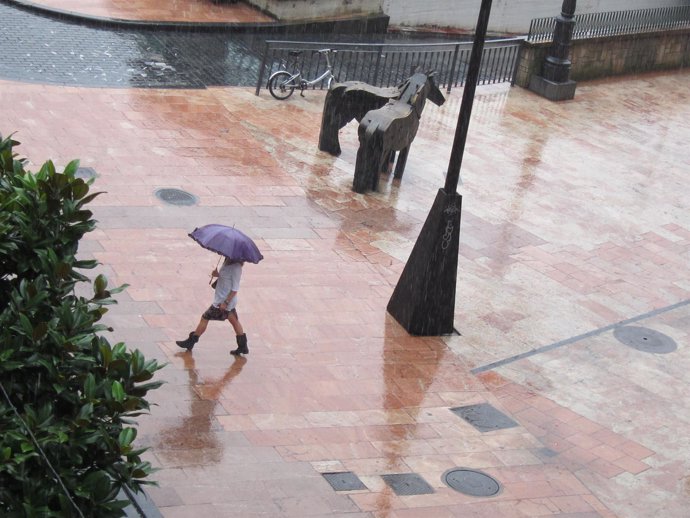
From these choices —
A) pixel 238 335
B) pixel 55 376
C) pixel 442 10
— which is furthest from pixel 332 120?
pixel 55 376

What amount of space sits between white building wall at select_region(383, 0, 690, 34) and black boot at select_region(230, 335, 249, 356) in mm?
16932

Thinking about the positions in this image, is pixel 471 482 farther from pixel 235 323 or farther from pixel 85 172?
pixel 85 172

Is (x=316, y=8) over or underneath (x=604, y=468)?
over

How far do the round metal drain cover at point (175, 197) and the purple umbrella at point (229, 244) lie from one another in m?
4.07

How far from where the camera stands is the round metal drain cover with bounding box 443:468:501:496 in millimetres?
10477

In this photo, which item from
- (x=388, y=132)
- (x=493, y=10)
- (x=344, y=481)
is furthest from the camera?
(x=493, y=10)

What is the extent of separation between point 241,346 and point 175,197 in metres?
4.21

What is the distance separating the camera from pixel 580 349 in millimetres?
13812

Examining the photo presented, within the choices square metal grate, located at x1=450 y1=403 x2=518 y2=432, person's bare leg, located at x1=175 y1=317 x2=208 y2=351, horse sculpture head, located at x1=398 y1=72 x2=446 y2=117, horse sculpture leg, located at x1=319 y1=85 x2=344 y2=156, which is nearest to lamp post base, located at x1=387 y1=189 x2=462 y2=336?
square metal grate, located at x1=450 y1=403 x2=518 y2=432

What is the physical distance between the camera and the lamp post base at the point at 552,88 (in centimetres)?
2406

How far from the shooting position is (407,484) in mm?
10398

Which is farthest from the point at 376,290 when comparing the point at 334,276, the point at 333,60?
the point at 333,60

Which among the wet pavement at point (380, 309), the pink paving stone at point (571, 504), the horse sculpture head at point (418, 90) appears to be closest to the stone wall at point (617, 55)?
the wet pavement at point (380, 309)

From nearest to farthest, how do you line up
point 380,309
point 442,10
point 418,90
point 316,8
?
point 380,309 < point 418,90 < point 316,8 < point 442,10
